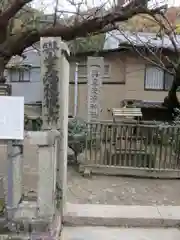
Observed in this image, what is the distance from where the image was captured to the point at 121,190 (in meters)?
7.32

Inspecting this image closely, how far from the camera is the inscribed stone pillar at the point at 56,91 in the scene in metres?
4.57

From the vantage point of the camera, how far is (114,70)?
17141 millimetres

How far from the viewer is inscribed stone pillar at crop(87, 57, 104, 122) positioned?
10.4 meters

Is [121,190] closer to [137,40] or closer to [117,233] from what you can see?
[117,233]

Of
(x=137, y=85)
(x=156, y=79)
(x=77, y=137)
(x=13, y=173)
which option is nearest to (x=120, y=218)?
(x=13, y=173)

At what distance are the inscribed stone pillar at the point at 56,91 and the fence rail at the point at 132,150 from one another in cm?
335

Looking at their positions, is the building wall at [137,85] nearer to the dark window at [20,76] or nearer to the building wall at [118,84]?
the building wall at [118,84]

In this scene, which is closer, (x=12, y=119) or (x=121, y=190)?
(x=12, y=119)

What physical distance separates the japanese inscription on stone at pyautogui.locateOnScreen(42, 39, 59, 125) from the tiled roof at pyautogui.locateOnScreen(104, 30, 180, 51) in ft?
29.0

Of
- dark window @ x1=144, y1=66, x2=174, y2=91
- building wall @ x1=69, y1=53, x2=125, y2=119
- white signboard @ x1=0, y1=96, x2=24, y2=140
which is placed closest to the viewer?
white signboard @ x1=0, y1=96, x2=24, y2=140

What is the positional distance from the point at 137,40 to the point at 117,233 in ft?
36.8

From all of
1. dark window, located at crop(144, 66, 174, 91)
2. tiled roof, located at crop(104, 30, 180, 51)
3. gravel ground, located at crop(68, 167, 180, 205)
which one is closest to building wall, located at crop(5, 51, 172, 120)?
dark window, located at crop(144, 66, 174, 91)

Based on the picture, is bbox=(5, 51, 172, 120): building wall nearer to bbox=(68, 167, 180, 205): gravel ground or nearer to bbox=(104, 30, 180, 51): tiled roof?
bbox=(104, 30, 180, 51): tiled roof

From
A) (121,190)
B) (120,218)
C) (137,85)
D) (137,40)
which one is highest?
(137,40)
